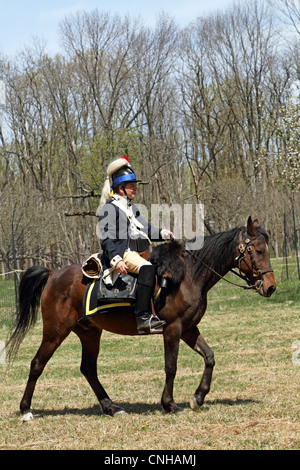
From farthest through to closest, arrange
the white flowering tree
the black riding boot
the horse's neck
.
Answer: the white flowering tree
the horse's neck
the black riding boot

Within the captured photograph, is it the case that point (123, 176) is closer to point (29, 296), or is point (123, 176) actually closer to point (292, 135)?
point (29, 296)

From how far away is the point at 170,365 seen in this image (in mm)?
6863

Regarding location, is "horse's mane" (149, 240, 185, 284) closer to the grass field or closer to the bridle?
the bridle

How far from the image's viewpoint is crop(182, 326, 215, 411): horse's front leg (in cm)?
684

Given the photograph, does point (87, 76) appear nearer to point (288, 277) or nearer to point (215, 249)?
point (288, 277)

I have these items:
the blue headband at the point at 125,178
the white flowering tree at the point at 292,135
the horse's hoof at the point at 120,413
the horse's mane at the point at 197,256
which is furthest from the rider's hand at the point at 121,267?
the white flowering tree at the point at 292,135

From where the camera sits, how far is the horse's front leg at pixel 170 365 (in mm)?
6770

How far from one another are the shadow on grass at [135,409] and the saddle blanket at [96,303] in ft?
4.03

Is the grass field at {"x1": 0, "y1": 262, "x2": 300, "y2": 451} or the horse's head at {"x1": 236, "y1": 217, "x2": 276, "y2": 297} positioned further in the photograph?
the horse's head at {"x1": 236, "y1": 217, "x2": 276, "y2": 297}

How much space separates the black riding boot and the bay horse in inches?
6.8

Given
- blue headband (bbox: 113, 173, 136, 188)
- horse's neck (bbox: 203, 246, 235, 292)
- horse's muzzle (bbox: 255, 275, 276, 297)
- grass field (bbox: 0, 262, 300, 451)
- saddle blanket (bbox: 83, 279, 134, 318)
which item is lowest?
grass field (bbox: 0, 262, 300, 451)

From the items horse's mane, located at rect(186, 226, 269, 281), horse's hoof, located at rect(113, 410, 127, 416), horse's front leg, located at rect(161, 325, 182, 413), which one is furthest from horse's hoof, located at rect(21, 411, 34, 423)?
horse's mane, located at rect(186, 226, 269, 281)

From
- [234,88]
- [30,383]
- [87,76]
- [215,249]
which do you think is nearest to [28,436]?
[30,383]

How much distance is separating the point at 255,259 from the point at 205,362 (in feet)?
4.28
